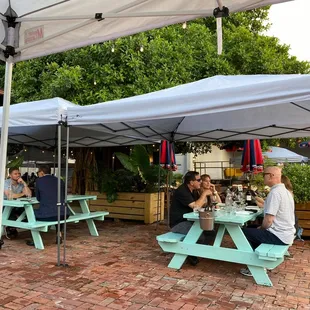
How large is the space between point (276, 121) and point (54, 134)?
5162 millimetres

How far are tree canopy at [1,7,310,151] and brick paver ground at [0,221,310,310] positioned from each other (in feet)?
12.6

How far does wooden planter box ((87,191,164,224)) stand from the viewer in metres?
8.40

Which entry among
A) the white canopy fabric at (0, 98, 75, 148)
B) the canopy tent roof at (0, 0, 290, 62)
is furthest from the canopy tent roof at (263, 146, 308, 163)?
the canopy tent roof at (0, 0, 290, 62)

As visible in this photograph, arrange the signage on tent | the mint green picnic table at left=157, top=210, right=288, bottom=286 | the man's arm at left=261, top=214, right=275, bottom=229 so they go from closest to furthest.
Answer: the signage on tent < the mint green picnic table at left=157, top=210, right=288, bottom=286 < the man's arm at left=261, top=214, right=275, bottom=229

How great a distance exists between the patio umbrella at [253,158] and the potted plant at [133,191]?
7.19ft

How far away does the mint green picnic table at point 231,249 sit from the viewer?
3.97 meters

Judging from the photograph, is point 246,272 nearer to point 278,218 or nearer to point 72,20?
point 278,218

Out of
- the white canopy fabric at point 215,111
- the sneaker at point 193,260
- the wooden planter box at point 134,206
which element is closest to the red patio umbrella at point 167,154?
the white canopy fabric at point 215,111

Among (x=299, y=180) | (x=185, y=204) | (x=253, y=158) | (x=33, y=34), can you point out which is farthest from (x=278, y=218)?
(x=253, y=158)

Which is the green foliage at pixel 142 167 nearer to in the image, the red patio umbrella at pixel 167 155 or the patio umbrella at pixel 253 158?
the red patio umbrella at pixel 167 155

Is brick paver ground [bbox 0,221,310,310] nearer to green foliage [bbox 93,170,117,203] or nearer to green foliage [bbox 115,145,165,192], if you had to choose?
green foliage [bbox 93,170,117,203]

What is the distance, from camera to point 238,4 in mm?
2182

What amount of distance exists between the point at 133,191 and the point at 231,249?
15.9 feet

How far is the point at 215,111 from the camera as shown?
3.67 m
